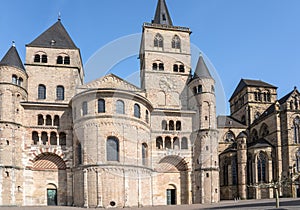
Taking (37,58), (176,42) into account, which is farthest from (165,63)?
(37,58)

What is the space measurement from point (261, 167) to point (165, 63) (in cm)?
2118

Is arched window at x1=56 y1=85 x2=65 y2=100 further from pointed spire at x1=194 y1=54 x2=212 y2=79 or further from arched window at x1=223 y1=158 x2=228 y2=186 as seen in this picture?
arched window at x1=223 y1=158 x2=228 y2=186

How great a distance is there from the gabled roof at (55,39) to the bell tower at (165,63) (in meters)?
11.5

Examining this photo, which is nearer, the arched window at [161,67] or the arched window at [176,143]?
the arched window at [176,143]

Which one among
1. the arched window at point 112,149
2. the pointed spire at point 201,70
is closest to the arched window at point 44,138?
the arched window at point 112,149

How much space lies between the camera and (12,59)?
44.7 metres

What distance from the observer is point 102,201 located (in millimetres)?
37781

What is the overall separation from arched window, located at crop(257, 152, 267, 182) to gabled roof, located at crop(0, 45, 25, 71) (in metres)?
35.5

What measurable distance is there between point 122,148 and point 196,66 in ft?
64.9

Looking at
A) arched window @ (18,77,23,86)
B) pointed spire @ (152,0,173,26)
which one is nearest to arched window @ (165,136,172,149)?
arched window @ (18,77,23,86)

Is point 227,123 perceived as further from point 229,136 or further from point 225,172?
point 225,172

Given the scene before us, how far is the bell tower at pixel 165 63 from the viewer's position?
53.6 meters

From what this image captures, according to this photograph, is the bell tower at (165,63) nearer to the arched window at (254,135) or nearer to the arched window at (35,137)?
the arched window at (254,135)

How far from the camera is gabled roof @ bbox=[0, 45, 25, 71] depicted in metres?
43.7
